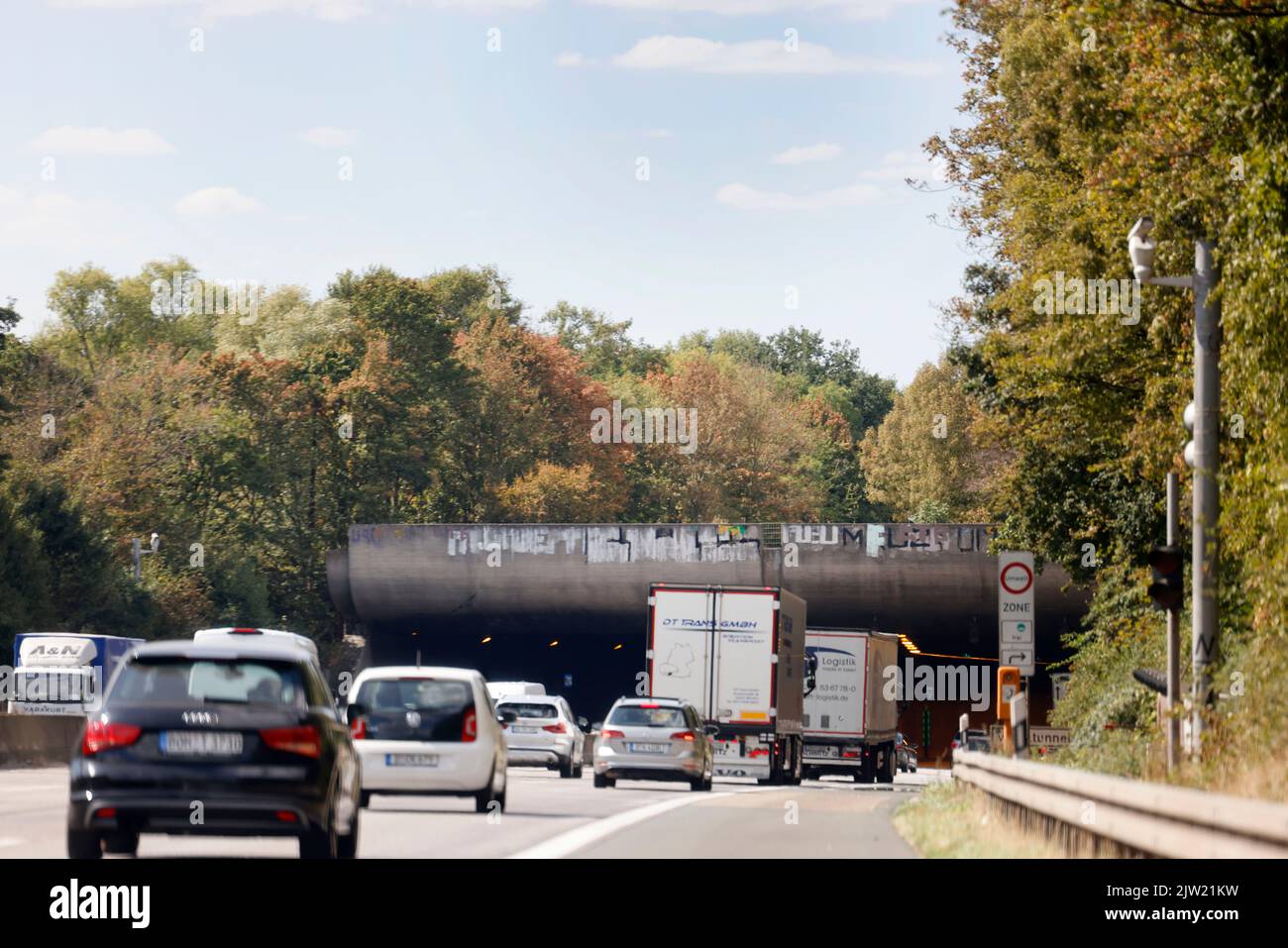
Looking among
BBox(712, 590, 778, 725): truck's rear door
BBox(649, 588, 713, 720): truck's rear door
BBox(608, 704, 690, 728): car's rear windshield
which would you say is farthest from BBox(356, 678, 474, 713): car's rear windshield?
BBox(712, 590, 778, 725): truck's rear door

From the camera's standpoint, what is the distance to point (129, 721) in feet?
42.6

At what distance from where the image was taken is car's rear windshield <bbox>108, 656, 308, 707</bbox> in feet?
43.2

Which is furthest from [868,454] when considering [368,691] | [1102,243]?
[368,691]

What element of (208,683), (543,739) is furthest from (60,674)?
(208,683)

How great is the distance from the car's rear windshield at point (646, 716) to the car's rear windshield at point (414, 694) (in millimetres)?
9998

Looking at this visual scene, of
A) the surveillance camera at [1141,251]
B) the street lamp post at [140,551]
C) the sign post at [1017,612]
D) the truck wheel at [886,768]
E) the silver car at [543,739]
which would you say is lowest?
the truck wheel at [886,768]

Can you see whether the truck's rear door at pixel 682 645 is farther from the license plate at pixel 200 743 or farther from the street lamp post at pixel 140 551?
the street lamp post at pixel 140 551

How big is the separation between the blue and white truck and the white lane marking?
25.1m

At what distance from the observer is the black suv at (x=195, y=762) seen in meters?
12.9

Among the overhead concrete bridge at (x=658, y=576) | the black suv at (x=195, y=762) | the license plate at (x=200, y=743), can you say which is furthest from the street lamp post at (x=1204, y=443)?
the overhead concrete bridge at (x=658, y=576)

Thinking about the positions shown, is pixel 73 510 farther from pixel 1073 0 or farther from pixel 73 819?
pixel 73 819

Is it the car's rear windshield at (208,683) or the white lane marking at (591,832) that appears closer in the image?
the car's rear windshield at (208,683)

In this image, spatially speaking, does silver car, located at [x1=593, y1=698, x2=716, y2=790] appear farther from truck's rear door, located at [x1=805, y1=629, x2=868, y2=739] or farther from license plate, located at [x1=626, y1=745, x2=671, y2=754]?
truck's rear door, located at [x1=805, y1=629, x2=868, y2=739]

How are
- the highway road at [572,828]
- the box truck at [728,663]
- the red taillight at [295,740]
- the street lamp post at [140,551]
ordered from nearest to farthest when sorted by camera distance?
the red taillight at [295,740], the highway road at [572,828], the box truck at [728,663], the street lamp post at [140,551]
